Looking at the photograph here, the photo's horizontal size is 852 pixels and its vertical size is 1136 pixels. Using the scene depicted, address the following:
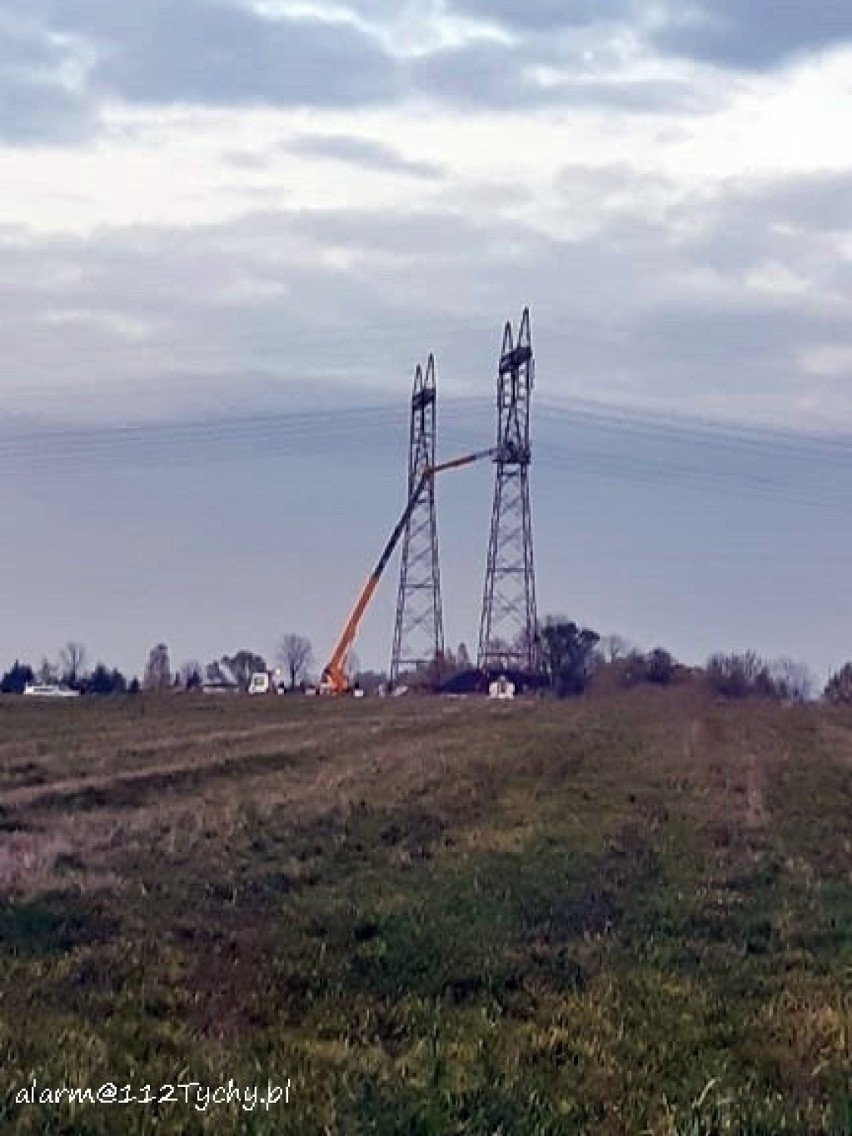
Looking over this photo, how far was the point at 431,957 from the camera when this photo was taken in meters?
11.8

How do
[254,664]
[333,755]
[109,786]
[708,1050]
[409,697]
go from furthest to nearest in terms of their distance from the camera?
1. [254,664]
2. [409,697]
3. [333,755]
4. [109,786]
5. [708,1050]

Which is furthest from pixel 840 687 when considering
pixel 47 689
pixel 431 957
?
pixel 431 957

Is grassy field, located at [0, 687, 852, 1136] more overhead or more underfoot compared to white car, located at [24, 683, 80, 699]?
more underfoot

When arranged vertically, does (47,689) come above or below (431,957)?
above

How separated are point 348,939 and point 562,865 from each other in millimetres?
4449

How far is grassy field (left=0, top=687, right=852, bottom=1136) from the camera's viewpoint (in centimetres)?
855

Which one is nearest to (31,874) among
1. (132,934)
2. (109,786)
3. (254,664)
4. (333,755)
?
(132,934)

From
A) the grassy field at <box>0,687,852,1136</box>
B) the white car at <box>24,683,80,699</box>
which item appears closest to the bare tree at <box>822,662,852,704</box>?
the white car at <box>24,683,80,699</box>

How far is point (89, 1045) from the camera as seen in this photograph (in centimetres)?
908

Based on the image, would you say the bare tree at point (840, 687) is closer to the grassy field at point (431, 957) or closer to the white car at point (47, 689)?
the white car at point (47, 689)

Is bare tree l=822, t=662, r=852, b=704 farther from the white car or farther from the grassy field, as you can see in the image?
the grassy field

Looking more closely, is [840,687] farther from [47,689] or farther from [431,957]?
[431,957]

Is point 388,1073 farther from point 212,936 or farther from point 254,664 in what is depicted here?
point 254,664

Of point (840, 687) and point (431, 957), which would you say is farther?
point (840, 687)
